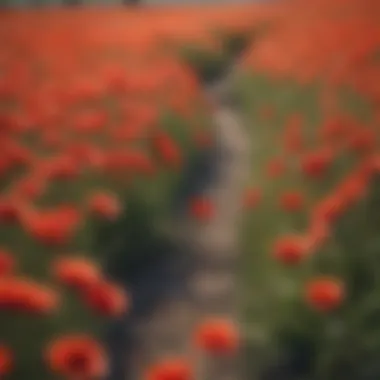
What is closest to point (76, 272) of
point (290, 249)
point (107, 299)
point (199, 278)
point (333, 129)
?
point (107, 299)

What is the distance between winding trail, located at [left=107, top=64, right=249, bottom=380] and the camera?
934 mm

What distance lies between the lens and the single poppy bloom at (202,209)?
103 cm

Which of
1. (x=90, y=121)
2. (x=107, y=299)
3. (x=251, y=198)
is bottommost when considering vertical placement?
(x=107, y=299)

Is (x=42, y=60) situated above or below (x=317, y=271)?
above

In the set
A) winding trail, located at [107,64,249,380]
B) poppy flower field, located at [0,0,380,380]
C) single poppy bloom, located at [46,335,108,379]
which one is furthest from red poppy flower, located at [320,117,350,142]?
single poppy bloom, located at [46,335,108,379]

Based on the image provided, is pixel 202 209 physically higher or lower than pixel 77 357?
higher

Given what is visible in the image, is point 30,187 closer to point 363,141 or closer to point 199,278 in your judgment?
point 199,278

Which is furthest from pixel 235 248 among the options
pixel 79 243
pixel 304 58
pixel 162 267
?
pixel 304 58

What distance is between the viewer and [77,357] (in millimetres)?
917

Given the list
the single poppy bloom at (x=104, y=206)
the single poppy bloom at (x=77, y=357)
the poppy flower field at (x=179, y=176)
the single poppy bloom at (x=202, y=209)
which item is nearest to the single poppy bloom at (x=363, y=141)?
the poppy flower field at (x=179, y=176)

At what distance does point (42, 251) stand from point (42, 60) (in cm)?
30

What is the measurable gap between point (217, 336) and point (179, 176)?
230 mm

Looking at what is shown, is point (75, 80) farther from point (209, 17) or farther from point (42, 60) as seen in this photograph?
point (209, 17)

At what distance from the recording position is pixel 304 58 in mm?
1126
